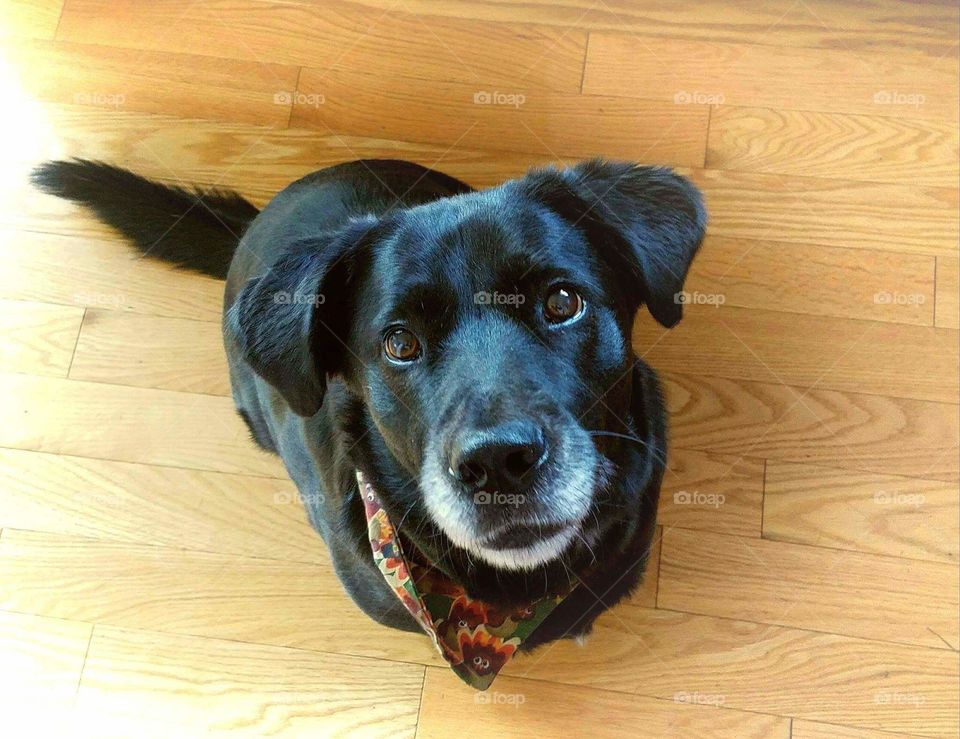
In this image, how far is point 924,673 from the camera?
1897 mm

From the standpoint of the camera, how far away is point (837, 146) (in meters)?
2.23

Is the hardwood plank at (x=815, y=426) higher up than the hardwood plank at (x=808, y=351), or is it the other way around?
the hardwood plank at (x=808, y=351)

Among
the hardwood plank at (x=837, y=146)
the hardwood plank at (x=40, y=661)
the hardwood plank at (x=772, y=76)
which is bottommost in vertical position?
the hardwood plank at (x=40, y=661)

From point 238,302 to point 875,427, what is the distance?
56.0 inches

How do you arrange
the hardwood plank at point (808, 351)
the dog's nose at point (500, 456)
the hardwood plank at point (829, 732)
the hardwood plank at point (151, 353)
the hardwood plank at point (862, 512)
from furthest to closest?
the hardwood plank at point (151, 353) → the hardwood plank at point (808, 351) → the hardwood plank at point (862, 512) → the hardwood plank at point (829, 732) → the dog's nose at point (500, 456)

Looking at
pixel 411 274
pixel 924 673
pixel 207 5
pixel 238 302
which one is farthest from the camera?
pixel 207 5

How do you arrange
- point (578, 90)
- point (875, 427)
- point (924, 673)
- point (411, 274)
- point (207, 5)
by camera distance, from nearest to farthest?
point (411, 274), point (924, 673), point (875, 427), point (578, 90), point (207, 5)

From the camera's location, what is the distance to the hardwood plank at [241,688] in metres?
1.93

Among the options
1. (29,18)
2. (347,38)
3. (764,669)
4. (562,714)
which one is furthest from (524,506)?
(29,18)

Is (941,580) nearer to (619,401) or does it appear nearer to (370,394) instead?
(619,401)

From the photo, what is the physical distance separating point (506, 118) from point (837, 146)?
2.70 feet

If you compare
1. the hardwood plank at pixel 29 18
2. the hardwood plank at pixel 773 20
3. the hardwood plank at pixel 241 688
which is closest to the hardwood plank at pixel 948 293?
the hardwood plank at pixel 773 20

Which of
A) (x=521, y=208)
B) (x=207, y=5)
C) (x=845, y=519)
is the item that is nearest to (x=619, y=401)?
(x=521, y=208)

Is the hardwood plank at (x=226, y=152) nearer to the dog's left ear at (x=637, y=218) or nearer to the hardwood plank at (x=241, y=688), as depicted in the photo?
the dog's left ear at (x=637, y=218)
